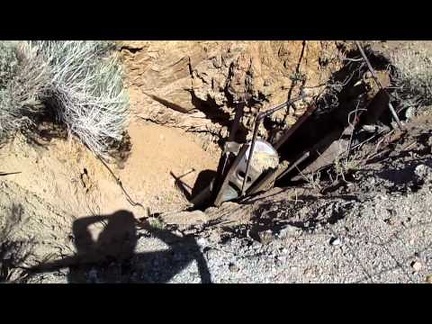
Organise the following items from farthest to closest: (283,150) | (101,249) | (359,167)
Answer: (283,150), (359,167), (101,249)

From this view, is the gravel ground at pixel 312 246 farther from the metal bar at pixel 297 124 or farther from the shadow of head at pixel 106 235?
the metal bar at pixel 297 124

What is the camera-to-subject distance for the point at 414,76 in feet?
18.7

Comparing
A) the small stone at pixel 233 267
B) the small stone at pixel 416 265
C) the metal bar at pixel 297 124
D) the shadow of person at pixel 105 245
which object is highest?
the metal bar at pixel 297 124

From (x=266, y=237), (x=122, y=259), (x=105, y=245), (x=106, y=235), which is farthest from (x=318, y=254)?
(x=106, y=235)

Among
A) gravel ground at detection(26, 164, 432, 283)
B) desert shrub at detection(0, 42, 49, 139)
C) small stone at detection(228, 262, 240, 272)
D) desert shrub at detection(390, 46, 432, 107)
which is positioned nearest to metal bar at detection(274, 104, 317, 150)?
desert shrub at detection(390, 46, 432, 107)

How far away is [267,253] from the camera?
3934 millimetres

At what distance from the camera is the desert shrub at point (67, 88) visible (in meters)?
4.25

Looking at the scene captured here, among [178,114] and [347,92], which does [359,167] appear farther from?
[178,114]

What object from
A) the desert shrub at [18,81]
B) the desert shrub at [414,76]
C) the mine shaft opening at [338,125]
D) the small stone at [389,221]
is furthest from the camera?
the mine shaft opening at [338,125]

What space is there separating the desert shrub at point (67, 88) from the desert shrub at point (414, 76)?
10.8ft

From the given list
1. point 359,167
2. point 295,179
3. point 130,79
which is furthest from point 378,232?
point 130,79

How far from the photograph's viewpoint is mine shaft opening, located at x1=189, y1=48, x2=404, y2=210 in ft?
18.8

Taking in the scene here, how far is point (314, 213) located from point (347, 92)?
264 cm

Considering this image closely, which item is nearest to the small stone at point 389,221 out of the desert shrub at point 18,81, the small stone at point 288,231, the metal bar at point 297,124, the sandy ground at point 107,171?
the small stone at point 288,231
